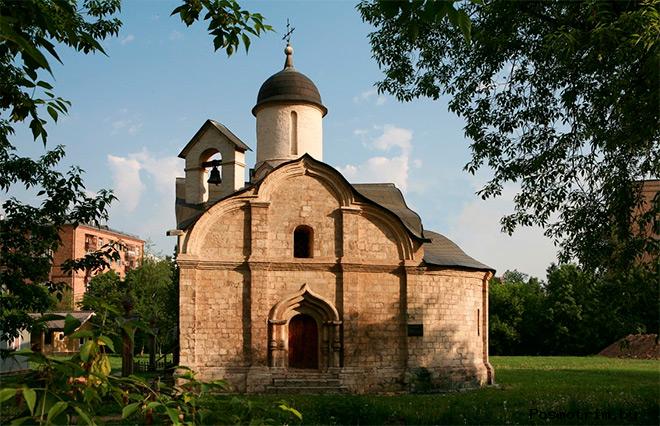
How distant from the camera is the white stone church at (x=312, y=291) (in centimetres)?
1502

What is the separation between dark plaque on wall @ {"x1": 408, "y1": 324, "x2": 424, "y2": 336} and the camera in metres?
15.7

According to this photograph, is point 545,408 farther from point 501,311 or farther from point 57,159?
point 501,311

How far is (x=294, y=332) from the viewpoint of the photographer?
51.6ft

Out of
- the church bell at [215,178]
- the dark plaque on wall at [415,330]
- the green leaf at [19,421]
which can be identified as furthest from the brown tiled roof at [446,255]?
the green leaf at [19,421]

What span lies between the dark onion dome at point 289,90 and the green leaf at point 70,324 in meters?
16.6

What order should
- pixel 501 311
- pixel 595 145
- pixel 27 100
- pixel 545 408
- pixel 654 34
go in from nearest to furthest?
pixel 27 100 → pixel 654 34 → pixel 595 145 → pixel 545 408 → pixel 501 311

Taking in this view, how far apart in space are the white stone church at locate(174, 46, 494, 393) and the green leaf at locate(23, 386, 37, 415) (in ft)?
44.0

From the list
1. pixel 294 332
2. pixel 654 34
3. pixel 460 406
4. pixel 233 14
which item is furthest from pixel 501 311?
pixel 233 14

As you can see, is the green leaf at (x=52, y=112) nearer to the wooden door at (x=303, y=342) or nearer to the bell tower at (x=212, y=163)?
the wooden door at (x=303, y=342)

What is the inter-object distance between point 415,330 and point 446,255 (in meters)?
2.69

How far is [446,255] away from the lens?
17359 millimetres

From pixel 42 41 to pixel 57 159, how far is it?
230 inches

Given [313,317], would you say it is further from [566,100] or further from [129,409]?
[129,409]

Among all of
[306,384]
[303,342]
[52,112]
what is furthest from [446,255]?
[52,112]
